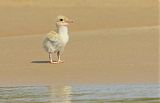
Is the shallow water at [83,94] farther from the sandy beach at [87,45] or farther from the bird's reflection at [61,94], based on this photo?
the sandy beach at [87,45]

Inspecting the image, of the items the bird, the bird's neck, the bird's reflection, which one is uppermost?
the bird's neck

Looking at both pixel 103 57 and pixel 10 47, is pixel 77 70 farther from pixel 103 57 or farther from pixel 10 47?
pixel 10 47

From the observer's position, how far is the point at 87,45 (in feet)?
54.9

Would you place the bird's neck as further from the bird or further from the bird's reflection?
the bird's reflection

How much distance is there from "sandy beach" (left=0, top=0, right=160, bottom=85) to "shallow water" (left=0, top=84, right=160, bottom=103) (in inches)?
22.2

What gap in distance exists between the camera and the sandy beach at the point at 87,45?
1246 cm

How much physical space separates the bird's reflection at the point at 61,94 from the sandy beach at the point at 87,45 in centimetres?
70

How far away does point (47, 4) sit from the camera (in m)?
28.6

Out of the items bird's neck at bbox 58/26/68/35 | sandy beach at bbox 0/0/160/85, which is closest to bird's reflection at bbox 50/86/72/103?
sandy beach at bbox 0/0/160/85

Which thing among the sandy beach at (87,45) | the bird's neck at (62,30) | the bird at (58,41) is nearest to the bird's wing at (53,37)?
the bird at (58,41)

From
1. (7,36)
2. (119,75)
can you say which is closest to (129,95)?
(119,75)

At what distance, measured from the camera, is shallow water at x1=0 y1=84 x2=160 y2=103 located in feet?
32.4

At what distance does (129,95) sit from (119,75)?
207 cm

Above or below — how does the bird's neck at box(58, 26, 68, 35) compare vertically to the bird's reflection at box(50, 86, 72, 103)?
above
